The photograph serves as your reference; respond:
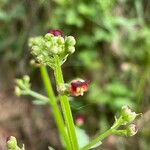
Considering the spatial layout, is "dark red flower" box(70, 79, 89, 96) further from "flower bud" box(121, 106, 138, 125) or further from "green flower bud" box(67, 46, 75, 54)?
"flower bud" box(121, 106, 138, 125)

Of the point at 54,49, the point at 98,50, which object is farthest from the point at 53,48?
the point at 98,50

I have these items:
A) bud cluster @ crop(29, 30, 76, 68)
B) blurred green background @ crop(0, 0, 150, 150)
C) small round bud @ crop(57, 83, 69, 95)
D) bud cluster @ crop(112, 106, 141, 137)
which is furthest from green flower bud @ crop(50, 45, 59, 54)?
blurred green background @ crop(0, 0, 150, 150)

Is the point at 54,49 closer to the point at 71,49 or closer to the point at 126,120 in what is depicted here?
the point at 71,49

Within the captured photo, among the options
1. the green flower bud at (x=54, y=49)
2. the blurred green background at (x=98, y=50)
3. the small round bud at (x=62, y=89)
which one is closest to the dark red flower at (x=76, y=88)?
the small round bud at (x=62, y=89)

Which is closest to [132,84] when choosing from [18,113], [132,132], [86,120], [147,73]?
[147,73]

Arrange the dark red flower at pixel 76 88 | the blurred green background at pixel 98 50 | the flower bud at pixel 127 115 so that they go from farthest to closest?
the blurred green background at pixel 98 50, the flower bud at pixel 127 115, the dark red flower at pixel 76 88

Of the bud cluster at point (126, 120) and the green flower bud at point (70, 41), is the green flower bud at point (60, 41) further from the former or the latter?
the bud cluster at point (126, 120)
